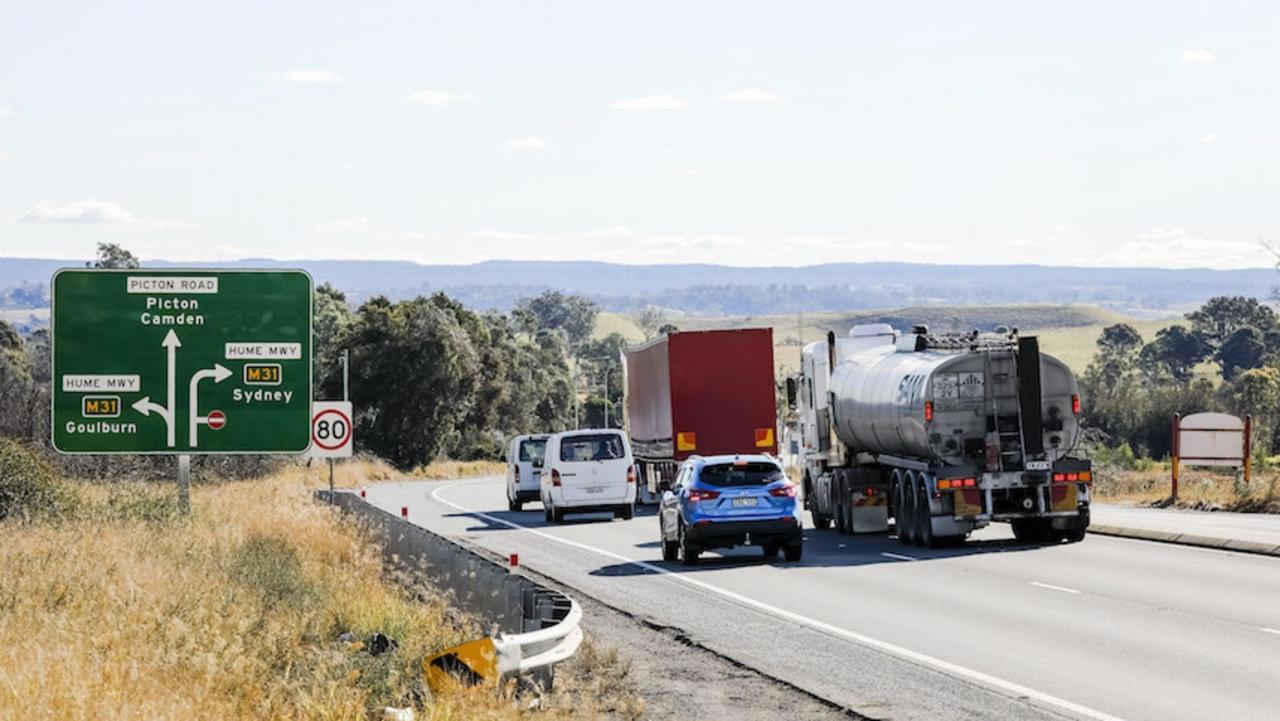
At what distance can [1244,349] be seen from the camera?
16775 cm

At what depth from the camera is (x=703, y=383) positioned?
44344 millimetres

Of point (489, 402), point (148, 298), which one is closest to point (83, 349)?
point (148, 298)

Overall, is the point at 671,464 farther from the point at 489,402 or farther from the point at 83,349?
the point at 489,402

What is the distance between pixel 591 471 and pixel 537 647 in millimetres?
28827

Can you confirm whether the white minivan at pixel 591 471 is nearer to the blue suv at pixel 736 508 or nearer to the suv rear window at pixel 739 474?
the blue suv at pixel 736 508

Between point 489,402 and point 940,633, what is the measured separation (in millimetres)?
96072

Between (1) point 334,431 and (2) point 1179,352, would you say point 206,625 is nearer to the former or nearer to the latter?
(1) point 334,431

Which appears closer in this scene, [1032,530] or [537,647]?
[537,647]

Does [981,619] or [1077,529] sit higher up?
[1077,529]

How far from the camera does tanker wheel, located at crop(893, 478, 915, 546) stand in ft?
103

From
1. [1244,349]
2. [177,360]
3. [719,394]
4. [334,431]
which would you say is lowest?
[334,431]

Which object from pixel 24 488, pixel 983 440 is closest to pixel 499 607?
pixel 24 488

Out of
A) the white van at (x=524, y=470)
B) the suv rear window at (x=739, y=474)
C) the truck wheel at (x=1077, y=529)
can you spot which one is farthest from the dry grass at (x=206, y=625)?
the white van at (x=524, y=470)

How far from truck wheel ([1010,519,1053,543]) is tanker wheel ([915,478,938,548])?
1.65 m
